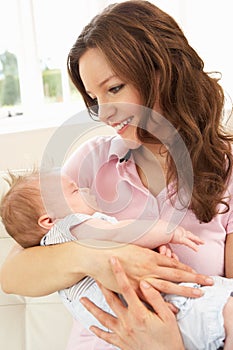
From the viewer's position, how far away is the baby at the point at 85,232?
3.94ft

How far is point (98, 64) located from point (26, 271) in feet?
1.78

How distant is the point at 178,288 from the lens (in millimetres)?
1207

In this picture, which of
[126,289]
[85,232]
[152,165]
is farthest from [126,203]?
[126,289]

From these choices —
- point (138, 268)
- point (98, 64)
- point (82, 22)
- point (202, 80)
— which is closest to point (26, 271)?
point (138, 268)

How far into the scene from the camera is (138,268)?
4.07 feet

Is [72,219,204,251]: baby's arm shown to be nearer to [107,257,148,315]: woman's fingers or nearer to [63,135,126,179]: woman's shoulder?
[107,257,148,315]: woman's fingers

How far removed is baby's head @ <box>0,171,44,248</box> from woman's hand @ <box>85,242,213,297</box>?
173mm

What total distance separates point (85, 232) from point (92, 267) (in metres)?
0.08

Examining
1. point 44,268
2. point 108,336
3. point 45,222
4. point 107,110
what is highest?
point 107,110

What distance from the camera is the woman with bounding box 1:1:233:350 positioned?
1.40 m

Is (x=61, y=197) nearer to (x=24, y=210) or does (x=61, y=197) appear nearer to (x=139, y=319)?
(x=24, y=210)

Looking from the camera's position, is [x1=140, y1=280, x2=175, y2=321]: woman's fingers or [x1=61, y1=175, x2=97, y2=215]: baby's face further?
[x1=61, y1=175, x2=97, y2=215]: baby's face

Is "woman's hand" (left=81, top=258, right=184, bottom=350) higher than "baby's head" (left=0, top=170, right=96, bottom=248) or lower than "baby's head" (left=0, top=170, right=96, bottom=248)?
lower

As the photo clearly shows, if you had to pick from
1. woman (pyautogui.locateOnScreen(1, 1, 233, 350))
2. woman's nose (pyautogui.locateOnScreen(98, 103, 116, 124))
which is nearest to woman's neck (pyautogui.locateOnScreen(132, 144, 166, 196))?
woman (pyautogui.locateOnScreen(1, 1, 233, 350))
